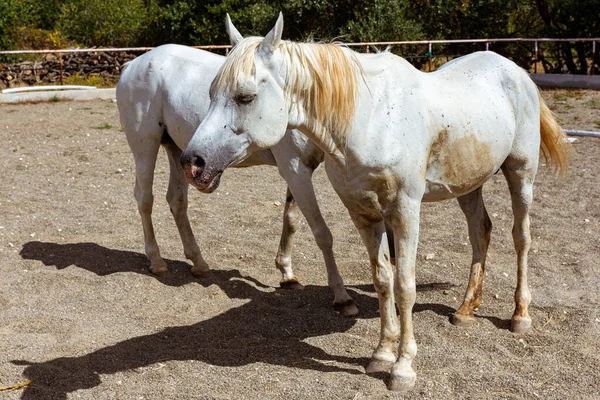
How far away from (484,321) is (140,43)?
19683 millimetres

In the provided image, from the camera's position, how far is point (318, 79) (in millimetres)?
3348

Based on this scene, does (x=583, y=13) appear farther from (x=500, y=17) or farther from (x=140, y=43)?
(x=140, y=43)

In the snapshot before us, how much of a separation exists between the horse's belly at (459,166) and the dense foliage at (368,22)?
11574 mm

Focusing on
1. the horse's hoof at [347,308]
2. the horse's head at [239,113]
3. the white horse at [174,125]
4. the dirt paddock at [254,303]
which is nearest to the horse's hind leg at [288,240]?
the white horse at [174,125]

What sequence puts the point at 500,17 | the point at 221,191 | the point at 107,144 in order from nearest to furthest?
the point at 221,191 < the point at 107,144 < the point at 500,17

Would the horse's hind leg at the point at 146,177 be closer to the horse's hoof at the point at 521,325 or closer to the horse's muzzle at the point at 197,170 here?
the horse's muzzle at the point at 197,170

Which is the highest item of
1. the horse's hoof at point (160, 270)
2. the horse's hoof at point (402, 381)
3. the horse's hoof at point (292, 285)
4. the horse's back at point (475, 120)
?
the horse's back at point (475, 120)

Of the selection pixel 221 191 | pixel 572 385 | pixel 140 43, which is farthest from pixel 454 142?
pixel 140 43

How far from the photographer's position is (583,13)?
1605 centimetres

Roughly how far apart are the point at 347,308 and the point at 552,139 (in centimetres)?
177

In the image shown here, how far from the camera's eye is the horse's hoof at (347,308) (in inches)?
192

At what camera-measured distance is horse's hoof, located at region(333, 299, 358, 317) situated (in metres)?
4.87

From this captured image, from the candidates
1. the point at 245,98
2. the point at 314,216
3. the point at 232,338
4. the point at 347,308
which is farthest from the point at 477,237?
the point at 245,98

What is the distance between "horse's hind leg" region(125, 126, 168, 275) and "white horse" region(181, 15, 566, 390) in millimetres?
2199
